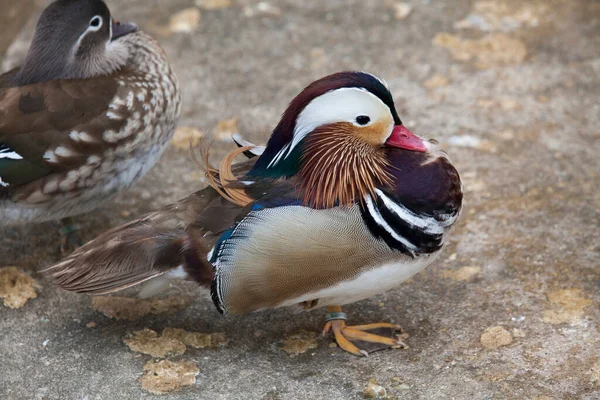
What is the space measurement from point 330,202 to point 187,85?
1.91m

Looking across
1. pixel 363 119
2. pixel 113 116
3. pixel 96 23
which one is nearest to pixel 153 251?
pixel 113 116

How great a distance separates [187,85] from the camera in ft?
14.0

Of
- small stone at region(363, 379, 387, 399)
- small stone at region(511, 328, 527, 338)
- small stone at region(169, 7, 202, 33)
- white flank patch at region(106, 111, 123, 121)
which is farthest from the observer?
small stone at region(169, 7, 202, 33)

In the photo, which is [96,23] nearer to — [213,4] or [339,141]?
[339,141]

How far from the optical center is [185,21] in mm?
4684

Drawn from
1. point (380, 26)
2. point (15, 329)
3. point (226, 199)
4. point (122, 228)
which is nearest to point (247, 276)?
point (226, 199)

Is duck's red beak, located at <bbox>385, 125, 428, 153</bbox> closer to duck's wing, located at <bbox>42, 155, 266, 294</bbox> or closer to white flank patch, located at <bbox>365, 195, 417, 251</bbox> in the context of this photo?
white flank patch, located at <bbox>365, 195, 417, 251</bbox>

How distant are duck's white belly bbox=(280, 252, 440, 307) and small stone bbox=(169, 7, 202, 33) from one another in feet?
7.83

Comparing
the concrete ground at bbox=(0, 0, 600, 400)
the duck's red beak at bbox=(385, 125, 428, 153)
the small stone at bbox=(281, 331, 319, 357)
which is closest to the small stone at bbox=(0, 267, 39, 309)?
the concrete ground at bbox=(0, 0, 600, 400)

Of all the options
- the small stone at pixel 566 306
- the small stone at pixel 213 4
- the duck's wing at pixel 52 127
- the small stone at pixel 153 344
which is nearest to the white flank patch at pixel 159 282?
A: the small stone at pixel 153 344

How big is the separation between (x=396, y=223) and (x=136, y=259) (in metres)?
0.83

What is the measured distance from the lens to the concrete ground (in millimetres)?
2643

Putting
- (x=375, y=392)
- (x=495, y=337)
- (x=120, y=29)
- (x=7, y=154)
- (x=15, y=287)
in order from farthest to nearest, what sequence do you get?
1. (x=120, y=29)
2. (x=15, y=287)
3. (x=7, y=154)
4. (x=495, y=337)
5. (x=375, y=392)

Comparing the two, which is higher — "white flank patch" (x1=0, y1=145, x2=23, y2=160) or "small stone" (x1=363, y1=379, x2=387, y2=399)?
"white flank patch" (x1=0, y1=145, x2=23, y2=160)
